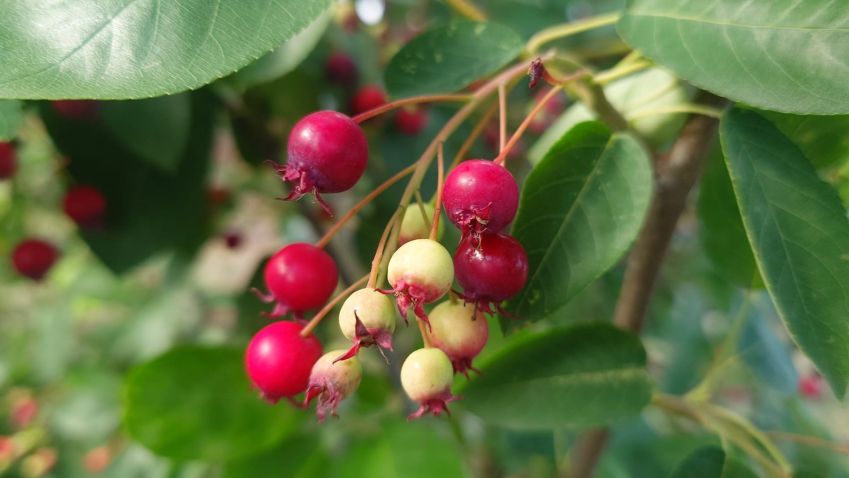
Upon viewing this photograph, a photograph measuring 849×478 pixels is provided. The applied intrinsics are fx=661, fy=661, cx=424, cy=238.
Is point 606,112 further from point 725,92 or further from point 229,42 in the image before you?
point 229,42

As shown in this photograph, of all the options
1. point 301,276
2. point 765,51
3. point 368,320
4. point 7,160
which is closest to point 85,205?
point 7,160

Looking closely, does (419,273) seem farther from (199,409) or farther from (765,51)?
(199,409)

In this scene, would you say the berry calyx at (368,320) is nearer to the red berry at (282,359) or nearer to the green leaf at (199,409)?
the red berry at (282,359)

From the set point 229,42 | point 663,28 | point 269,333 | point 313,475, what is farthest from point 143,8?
point 313,475

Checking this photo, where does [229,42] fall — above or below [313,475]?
above

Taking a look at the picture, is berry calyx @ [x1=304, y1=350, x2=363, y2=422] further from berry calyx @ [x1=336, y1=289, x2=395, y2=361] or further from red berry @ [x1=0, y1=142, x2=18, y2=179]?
red berry @ [x1=0, y1=142, x2=18, y2=179]

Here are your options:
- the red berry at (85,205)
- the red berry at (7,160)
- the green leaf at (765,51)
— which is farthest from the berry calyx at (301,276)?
the red berry at (7,160)
